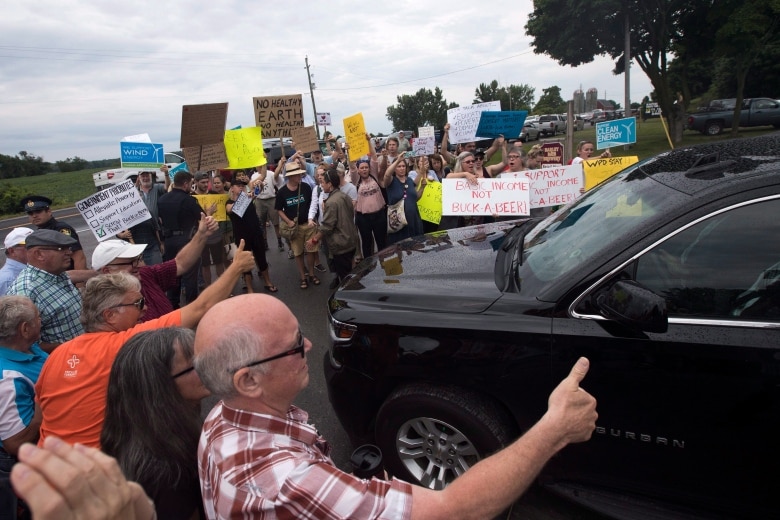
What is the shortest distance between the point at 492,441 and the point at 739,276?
A: 132cm

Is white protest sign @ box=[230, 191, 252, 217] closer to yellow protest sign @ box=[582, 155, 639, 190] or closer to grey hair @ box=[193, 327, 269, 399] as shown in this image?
yellow protest sign @ box=[582, 155, 639, 190]

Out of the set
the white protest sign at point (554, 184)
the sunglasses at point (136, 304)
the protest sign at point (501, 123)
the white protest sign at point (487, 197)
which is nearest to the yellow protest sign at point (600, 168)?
the white protest sign at point (554, 184)

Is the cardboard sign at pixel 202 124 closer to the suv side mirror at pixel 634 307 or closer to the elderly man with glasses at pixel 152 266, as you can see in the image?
the elderly man with glasses at pixel 152 266

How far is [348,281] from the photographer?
3.03 meters

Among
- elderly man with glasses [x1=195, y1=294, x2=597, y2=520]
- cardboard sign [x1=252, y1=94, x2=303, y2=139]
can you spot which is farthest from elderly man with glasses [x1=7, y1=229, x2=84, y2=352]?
cardboard sign [x1=252, y1=94, x2=303, y2=139]

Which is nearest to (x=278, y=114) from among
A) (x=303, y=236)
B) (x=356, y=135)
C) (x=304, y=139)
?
(x=304, y=139)

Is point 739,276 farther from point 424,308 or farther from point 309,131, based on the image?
point 309,131

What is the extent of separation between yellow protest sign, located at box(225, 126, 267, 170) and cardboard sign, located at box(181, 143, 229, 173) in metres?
0.12

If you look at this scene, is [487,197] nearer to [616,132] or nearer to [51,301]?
[616,132]

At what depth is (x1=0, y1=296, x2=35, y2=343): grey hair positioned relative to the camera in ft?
7.20

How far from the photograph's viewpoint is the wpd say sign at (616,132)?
666 cm

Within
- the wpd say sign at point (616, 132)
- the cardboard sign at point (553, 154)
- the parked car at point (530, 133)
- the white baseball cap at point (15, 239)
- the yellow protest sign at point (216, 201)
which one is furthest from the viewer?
the parked car at point (530, 133)

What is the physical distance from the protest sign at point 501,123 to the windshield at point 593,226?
14.0 ft

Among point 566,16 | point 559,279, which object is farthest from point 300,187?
point 566,16
